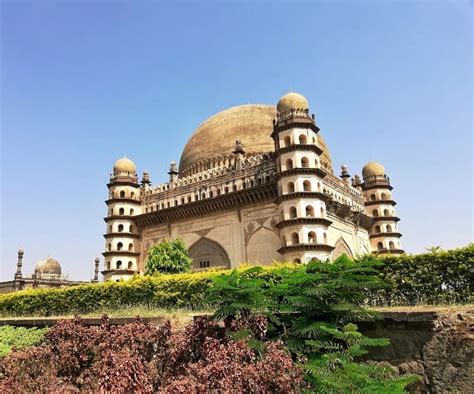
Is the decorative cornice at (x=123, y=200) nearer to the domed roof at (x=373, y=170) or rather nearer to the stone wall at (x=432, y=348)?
the domed roof at (x=373, y=170)

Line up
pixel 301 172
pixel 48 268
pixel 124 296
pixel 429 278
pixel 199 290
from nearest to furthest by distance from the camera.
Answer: pixel 429 278 < pixel 199 290 < pixel 124 296 < pixel 301 172 < pixel 48 268

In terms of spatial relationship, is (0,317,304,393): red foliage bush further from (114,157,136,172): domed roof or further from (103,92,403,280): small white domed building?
(114,157,136,172): domed roof

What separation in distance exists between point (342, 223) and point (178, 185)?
13.5 metres

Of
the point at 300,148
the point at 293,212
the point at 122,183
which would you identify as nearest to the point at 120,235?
the point at 122,183

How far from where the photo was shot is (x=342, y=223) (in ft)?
95.1

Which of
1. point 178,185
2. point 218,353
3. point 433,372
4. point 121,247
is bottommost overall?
point 433,372

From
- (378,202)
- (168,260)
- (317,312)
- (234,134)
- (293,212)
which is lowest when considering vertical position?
(317,312)

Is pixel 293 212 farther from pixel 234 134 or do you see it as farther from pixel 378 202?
pixel 378 202

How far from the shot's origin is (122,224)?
3250 cm

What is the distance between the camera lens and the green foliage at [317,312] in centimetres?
568

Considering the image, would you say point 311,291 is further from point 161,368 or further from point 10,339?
point 10,339

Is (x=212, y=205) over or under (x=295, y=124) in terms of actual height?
under

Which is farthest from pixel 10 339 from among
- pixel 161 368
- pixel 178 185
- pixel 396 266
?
pixel 178 185

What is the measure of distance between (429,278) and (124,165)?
30293 mm
